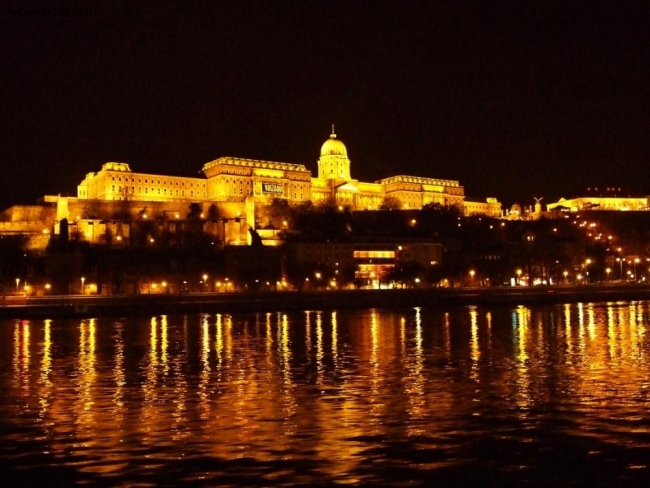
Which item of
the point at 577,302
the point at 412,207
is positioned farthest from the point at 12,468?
the point at 412,207

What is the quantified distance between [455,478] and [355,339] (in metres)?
15.7

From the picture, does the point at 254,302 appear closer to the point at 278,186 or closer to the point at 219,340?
the point at 219,340

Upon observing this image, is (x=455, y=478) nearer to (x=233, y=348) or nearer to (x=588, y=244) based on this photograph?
(x=233, y=348)

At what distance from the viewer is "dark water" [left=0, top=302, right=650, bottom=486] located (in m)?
8.24

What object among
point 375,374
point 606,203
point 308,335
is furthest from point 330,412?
point 606,203

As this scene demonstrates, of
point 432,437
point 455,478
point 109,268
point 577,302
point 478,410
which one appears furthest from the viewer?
point 109,268

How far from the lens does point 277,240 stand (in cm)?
7862

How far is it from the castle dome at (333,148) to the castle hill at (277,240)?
120cm

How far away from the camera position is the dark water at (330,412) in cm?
824

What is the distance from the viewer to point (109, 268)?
196 feet

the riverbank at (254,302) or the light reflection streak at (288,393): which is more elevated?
the riverbank at (254,302)

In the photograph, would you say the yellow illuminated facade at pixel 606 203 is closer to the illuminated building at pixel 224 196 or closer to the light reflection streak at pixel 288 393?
the illuminated building at pixel 224 196

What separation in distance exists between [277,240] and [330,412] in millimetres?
67457

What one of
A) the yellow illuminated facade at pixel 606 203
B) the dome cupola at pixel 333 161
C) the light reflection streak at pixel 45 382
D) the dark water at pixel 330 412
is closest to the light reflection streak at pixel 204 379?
the dark water at pixel 330 412
